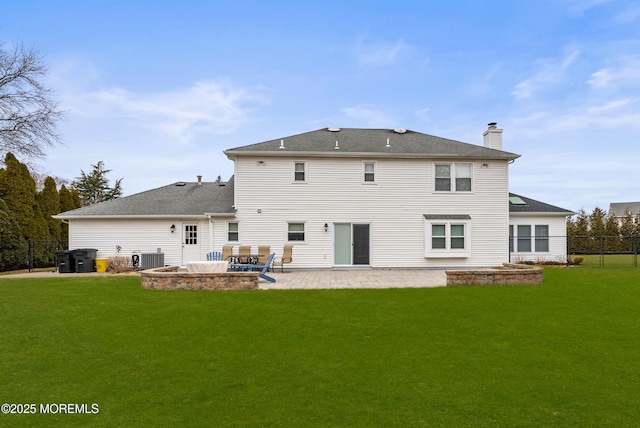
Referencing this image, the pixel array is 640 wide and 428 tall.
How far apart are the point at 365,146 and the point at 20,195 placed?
63.7 feet

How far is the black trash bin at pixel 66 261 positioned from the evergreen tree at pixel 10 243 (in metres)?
4.28

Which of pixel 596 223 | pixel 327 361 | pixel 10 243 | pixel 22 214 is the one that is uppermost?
pixel 22 214

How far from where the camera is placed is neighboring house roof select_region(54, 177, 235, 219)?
1976 centimetres

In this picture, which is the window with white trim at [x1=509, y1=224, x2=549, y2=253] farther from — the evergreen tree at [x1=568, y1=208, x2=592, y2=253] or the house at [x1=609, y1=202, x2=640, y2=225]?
A: the house at [x1=609, y1=202, x2=640, y2=225]

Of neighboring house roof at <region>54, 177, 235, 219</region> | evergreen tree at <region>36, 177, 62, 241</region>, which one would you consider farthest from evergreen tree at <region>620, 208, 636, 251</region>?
evergreen tree at <region>36, 177, 62, 241</region>

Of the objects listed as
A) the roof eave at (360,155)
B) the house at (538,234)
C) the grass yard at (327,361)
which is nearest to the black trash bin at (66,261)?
the roof eave at (360,155)

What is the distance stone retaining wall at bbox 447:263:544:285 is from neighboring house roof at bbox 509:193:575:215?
9887 mm

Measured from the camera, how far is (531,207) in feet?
76.0

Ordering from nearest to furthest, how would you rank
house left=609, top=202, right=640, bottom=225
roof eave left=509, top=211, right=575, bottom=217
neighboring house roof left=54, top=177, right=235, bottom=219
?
neighboring house roof left=54, top=177, right=235, bottom=219, roof eave left=509, top=211, right=575, bottom=217, house left=609, top=202, right=640, bottom=225

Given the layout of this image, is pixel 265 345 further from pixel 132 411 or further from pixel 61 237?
pixel 61 237

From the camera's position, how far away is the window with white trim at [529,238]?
22.4 meters

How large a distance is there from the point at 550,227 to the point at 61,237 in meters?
29.0

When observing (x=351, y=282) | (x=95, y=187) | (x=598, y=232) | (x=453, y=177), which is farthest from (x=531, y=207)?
(x=95, y=187)

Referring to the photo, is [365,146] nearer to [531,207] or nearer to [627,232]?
[531,207]
